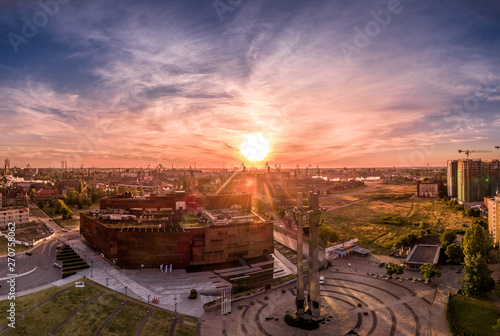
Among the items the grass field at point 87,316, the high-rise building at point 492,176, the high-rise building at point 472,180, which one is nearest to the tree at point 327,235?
the grass field at point 87,316

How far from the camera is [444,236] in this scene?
215 feet

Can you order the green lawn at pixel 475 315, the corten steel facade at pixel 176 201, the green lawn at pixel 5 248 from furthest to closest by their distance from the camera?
the corten steel facade at pixel 176 201, the green lawn at pixel 5 248, the green lawn at pixel 475 315

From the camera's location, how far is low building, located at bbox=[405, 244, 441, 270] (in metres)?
54.8

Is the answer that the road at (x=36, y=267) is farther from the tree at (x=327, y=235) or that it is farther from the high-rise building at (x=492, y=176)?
the high-rise building at (x=492, y=176)

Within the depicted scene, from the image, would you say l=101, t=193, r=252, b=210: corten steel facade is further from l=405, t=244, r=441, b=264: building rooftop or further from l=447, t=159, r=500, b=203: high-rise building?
l=447, t=159, r=500, b=203: high-rise building

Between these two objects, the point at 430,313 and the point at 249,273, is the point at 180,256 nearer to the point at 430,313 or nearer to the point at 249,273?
the point at 249,273

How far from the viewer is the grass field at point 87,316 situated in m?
35.5

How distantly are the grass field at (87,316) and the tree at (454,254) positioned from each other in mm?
47038

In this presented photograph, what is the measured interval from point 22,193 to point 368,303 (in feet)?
424

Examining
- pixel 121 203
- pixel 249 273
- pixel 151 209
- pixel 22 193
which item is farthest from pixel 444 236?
pixel 22 193

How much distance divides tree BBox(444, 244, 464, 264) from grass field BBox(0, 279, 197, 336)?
1852 inches

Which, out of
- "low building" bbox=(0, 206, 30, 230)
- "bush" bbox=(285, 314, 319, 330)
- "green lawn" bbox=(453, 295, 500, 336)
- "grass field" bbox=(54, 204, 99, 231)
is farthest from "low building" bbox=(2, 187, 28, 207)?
"green lawn" bbox=(453, 295, 500, 336)

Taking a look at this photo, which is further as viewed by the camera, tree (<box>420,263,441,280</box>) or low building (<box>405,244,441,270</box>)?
low building (<box>405,244,441,270</box>)

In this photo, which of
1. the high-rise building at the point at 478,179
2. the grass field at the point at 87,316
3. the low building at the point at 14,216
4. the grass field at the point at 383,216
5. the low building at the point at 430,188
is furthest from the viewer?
the low building at the point at 430,188
